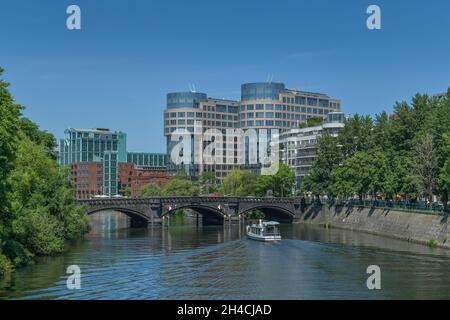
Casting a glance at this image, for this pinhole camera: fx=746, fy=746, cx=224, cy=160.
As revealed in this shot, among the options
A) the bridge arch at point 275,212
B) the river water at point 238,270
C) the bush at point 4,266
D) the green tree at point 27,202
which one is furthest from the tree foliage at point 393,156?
the bush at point 4,266

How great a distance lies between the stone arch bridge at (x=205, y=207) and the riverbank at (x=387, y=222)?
537 centimetres

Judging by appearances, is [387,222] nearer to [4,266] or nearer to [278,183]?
[278,183]

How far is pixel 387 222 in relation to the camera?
124875 millimetres

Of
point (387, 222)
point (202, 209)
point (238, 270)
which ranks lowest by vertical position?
point (238, 270)

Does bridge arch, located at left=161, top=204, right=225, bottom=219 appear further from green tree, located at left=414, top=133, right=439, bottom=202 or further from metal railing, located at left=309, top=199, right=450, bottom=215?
green tree, located at left=414, top=133, right=439, bottom=202

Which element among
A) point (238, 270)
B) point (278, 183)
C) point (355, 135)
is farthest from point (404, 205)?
point (278, 183)

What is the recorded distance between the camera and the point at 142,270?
255ft

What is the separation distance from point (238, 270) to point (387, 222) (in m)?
53.3

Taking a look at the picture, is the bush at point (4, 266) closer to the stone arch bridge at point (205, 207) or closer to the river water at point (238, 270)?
the river water at point (238, 270)

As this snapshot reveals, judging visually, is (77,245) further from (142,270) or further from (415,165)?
(415,165)

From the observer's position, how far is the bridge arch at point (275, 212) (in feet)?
559

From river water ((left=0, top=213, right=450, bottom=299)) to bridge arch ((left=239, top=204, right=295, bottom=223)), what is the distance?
53.4 meters
